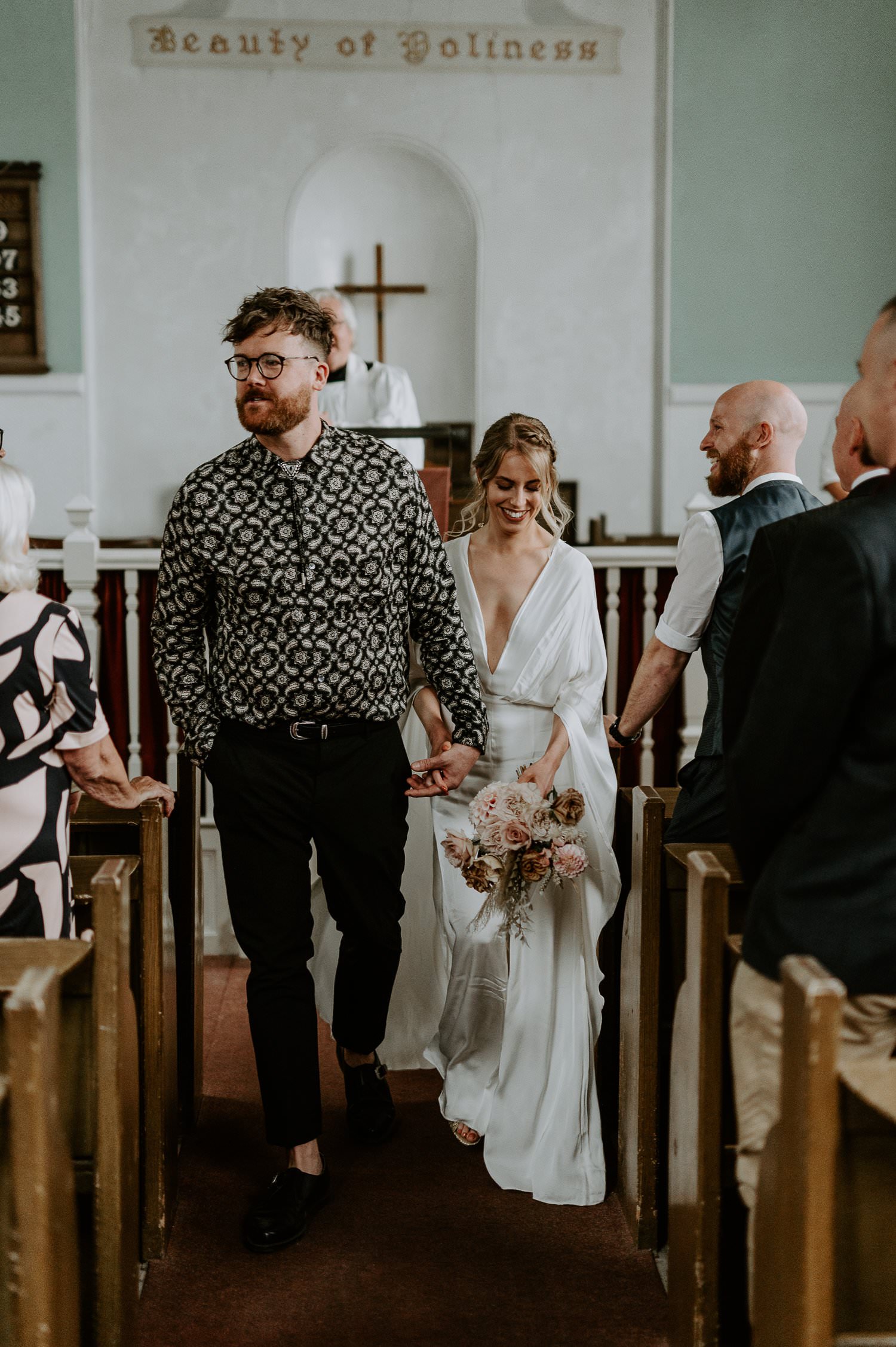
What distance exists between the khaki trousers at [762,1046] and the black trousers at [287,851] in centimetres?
111

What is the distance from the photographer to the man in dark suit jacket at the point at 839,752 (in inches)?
57.3

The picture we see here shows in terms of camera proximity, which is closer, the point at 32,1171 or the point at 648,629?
the point at 32,1171

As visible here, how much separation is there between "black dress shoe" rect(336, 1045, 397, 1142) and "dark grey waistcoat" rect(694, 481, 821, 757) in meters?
1.18

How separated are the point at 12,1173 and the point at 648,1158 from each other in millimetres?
1485

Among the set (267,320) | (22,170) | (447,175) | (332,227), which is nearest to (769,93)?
(447,175)

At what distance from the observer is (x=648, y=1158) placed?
2.58 m

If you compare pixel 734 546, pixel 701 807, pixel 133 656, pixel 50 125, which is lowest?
pixel 701 807

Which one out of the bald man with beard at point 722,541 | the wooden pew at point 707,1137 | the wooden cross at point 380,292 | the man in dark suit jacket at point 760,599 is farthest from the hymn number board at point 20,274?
the man in dark suit jacket at point 760,599

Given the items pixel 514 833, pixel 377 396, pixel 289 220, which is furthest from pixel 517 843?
pixel 289 220

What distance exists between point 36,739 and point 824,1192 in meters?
1.37

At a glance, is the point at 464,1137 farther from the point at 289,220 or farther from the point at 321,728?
the point at 289,220

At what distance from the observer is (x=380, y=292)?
7.89 meters

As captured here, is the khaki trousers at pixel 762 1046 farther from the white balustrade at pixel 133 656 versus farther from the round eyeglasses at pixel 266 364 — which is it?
the white balustrade at pixel 133 656

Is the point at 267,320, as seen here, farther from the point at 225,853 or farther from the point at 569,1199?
the point at 569,1199
